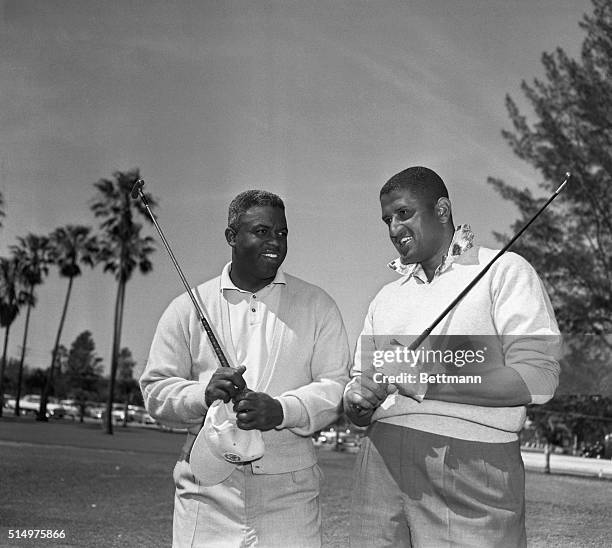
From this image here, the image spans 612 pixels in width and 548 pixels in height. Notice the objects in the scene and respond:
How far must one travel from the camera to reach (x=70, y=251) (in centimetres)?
299

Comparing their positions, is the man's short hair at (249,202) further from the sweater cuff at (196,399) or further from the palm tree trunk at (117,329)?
the palm tree trunk at (117,329)

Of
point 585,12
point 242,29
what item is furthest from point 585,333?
point 242,29

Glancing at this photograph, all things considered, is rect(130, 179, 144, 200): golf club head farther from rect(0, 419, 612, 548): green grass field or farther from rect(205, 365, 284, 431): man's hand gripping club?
rect(0, 419, 612, 548): green grass field

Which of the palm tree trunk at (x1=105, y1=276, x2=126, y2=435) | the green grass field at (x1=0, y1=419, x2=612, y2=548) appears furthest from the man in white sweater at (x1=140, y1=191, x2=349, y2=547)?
the green grass field at (x1=0, y1=419, x2=612, y2=548)

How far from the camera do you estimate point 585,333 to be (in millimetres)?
3391

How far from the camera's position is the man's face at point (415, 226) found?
5.27ft

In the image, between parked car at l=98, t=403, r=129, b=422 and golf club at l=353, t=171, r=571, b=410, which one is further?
parked car at l=98, t=403, r=129, b=422

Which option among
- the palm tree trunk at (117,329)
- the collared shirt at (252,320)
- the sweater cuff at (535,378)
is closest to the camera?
the sweater cuff at (535,378)

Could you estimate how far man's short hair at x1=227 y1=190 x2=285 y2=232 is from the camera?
1.68 metres

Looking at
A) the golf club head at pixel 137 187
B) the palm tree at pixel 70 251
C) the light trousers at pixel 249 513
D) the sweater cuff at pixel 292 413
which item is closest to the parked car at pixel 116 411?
the palm tree at pixel 70 251

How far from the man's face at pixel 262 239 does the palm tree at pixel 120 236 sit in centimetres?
125

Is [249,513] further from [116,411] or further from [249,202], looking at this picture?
[116,411]

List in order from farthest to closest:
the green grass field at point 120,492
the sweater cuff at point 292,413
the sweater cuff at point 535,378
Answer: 1. the green grass field at point 120,492
2. the sweater cuff at point 292,413
3. the sweater cuff at point 535,378

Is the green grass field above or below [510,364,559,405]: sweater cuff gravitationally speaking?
below
